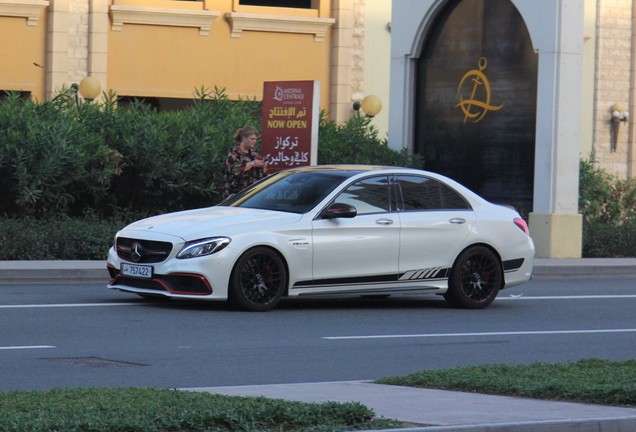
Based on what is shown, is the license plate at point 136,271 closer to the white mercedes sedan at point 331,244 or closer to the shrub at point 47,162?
the white mercedes sedan at point 331,244

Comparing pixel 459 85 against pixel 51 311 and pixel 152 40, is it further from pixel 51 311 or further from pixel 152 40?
pixel 51 311

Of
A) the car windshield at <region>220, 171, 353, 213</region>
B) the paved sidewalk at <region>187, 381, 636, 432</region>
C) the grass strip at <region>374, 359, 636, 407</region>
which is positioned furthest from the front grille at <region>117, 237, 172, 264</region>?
the paved sidewalk at <region>187, 381, 636, 432</region>

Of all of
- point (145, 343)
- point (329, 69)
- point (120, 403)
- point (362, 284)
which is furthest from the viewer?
point (329, 69)

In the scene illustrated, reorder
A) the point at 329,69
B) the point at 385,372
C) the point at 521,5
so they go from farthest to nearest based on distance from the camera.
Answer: the point at 329,69, the point at 521,5, the point at 385,372

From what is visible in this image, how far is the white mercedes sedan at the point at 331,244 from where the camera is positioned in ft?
48.2

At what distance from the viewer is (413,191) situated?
16.3 metres

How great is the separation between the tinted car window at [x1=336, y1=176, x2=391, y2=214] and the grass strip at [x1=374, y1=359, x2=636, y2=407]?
523 cm

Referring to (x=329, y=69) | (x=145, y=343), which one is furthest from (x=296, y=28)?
(x=145, y=343)

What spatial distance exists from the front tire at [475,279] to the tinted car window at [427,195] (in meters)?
0.58

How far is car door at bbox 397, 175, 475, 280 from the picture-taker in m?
15.9

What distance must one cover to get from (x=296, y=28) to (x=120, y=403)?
26079mm

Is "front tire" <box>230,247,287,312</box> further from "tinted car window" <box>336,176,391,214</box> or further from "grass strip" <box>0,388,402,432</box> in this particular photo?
"grass strip" <box>0,388,402,432</box>

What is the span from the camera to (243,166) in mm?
20109

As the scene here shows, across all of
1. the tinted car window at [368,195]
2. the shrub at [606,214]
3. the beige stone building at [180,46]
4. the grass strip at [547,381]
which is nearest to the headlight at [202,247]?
the tinted car window at [368,195]
